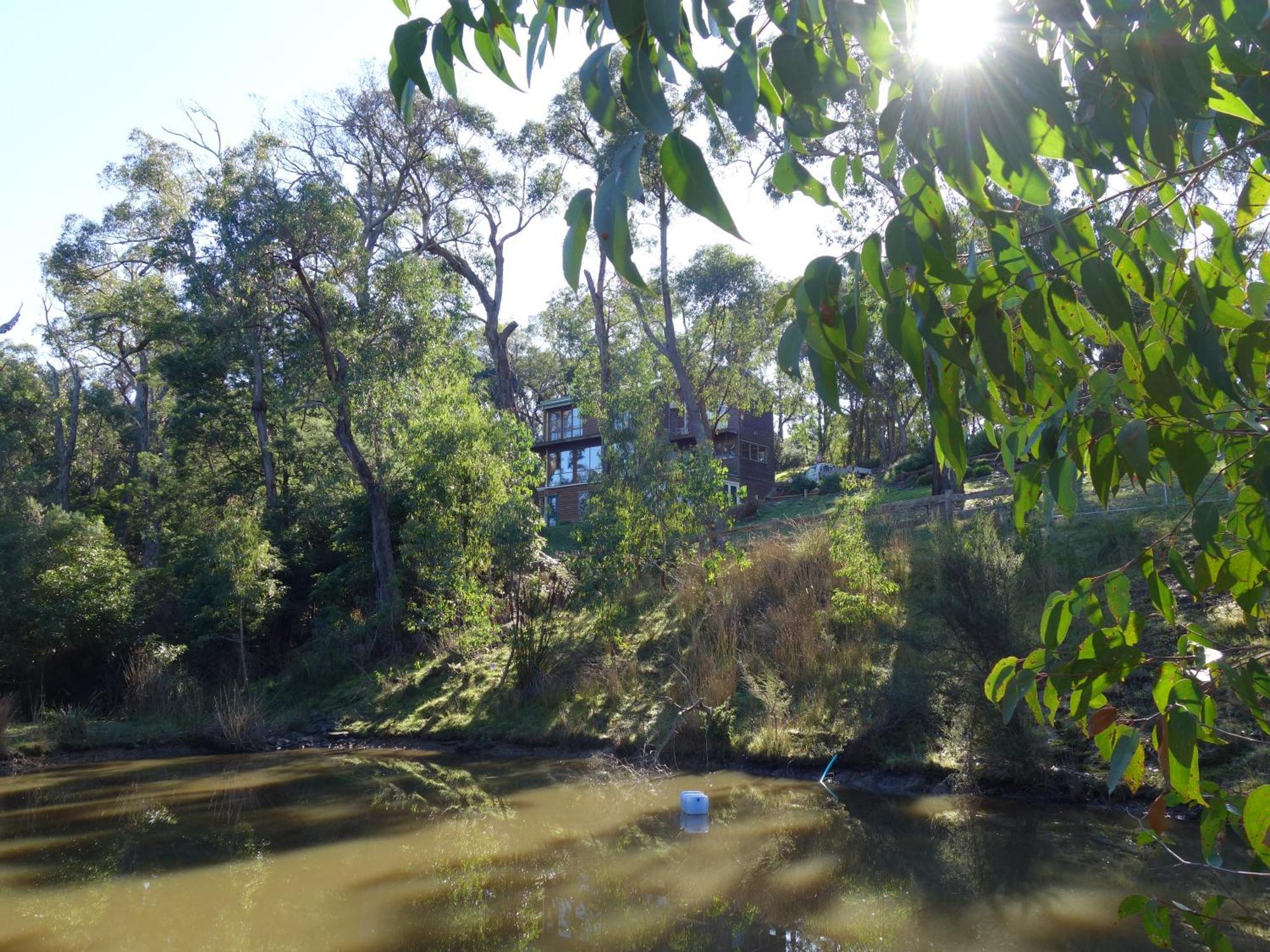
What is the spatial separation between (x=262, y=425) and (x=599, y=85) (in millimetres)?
26697

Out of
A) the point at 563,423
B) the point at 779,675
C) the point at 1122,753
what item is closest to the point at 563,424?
the point at 563,423

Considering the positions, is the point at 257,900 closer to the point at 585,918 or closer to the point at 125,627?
the point at 585,918

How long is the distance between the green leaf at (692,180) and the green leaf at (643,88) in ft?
0.27

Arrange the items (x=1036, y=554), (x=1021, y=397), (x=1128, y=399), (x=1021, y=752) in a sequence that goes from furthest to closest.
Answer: (x=1036, y=554) → (x=1021, y=752) → (x=1128, y=399) → (x=1021, y=397)

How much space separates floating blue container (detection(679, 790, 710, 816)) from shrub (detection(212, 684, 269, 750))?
9.06m

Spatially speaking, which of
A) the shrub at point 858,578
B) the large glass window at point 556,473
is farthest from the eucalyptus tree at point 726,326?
the shrub at point 858,578

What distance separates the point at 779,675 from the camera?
12953 millimetres

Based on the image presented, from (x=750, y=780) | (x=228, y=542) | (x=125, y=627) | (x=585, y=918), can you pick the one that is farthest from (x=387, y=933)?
(x=125, y=627)

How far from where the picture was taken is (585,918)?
6.68m

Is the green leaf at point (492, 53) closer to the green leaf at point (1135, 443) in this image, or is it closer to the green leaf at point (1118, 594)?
the green leaf at point (1135, 443)

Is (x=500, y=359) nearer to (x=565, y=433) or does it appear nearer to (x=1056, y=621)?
(x=565, y=433)

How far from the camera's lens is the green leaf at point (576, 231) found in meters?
1.10

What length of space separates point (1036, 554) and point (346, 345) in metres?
13.9

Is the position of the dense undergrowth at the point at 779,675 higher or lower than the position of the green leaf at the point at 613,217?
lower
